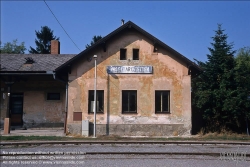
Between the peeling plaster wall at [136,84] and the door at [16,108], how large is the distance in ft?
17.0

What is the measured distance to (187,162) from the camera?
881 centimetres

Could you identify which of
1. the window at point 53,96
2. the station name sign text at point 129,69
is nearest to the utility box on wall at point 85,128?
the station name sign text at point 129,69

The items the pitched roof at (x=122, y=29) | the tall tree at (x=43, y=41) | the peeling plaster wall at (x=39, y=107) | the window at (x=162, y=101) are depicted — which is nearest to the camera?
the pitched roof at (x=122, y=29)

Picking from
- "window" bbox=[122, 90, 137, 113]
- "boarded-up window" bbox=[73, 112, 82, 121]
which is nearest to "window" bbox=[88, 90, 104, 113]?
"boarded-up window" bbox=[73, 112, 82, 121]

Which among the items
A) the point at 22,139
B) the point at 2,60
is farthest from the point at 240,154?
the point at 2,60

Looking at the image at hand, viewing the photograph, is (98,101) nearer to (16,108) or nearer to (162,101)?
(162,101)

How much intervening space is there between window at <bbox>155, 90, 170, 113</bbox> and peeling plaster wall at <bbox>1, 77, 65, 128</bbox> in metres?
7.01

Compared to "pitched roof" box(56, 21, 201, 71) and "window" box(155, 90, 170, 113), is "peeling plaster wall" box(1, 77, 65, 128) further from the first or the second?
"window" box(155, 90, 170, 113)

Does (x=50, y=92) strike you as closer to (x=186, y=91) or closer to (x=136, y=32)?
(x=136, y=32)

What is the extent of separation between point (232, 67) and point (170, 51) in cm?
413

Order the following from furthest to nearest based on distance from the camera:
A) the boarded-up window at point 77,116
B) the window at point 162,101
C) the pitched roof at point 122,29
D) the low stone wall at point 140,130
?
the window at point 162,101
the boarded-up window at point 77,116
the pitched roof at point 122,29
the low stone wall at point 140,130

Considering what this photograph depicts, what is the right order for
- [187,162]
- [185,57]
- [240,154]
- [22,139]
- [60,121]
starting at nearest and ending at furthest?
[187,162], [240,154], [22,139], [185,57], [60,121]

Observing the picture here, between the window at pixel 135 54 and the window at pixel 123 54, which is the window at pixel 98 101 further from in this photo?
the window at pixel 135 54

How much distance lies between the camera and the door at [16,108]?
2081cm
